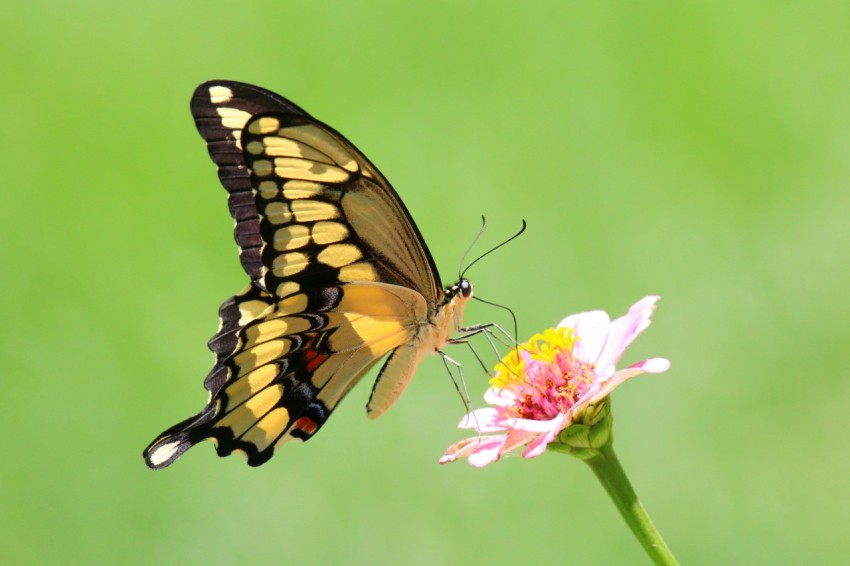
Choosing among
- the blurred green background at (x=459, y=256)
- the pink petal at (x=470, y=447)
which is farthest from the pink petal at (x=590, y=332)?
the blurred green background at (x=459, y=256)

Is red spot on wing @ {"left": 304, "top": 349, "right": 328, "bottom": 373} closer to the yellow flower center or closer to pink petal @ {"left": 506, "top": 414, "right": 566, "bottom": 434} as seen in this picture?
the yellow flower center

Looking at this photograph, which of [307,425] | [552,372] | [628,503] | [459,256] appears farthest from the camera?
[459,256]

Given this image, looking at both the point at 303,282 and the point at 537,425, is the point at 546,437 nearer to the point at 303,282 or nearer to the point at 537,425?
the point at 537,425

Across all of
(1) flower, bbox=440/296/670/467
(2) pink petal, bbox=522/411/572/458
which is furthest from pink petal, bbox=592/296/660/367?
(2) pink petal, bbox=522/411/572/458

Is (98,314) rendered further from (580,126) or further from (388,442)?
(580,126)

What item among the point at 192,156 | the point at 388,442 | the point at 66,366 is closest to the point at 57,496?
the point at 66,366

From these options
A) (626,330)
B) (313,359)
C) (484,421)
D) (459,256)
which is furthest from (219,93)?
(459,256)
